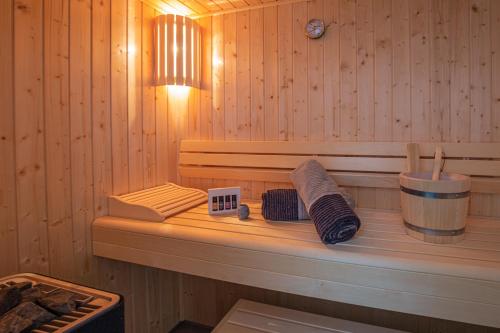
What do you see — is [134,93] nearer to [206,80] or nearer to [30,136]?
[206,80]

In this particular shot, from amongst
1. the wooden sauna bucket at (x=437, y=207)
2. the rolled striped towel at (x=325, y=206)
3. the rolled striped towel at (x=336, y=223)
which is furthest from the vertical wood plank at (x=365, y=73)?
the rolled striped towel at (x=336, y=223)

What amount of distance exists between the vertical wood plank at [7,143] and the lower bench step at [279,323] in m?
0.99

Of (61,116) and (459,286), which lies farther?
(61,116)

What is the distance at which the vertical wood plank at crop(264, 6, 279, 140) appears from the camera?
2.03 meters

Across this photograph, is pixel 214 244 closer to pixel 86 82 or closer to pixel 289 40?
pixel 86 82

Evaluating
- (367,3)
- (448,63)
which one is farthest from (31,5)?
(448,63)

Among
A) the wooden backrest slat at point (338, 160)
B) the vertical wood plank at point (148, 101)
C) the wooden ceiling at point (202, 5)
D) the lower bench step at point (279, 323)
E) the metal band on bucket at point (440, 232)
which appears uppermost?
the wooden ceiling at point (202, 5)

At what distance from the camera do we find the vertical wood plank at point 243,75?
2102mm

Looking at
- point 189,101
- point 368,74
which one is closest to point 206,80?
point 189,101

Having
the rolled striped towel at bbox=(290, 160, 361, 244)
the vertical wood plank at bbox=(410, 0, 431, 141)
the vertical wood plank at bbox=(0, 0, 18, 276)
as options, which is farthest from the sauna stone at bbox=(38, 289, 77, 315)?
the vertical wood plank at bbox=(410, 0, 431, 141)

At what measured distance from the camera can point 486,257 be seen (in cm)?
112

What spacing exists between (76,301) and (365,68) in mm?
1784

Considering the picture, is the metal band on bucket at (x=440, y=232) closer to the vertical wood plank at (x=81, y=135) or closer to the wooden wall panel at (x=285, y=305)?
the wooden wall panel at (x=285, y=305)

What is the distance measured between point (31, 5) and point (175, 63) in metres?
0.78
